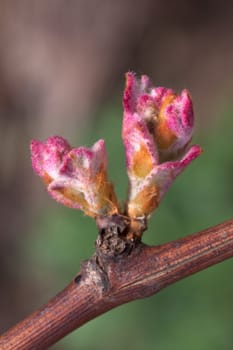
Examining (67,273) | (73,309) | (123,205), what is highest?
(67,273)

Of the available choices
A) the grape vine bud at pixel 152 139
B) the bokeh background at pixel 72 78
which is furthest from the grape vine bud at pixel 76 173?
the bokeh background at pixel 72 78

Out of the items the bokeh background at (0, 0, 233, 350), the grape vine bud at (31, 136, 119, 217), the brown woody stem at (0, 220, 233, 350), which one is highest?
the bokeh background at (0, 0, 233, 350)

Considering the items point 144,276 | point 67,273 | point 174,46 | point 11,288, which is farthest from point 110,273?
point 174,46

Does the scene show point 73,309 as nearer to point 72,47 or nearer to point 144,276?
point 144,276

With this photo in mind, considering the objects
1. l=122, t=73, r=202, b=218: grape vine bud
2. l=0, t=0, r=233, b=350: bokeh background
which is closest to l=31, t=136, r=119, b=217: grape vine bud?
l=122, t=73, r=202, b=218: grape vine bud

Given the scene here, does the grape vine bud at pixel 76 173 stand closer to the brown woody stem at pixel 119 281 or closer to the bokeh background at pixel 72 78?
the brown woody stem at pixel 119 281

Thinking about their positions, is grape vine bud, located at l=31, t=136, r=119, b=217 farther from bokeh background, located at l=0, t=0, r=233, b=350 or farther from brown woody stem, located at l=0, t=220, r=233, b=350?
bokeh background, located at l=0, t=0, r=233, b=350

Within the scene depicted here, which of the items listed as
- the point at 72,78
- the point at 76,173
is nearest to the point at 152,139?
the point at 76,173
